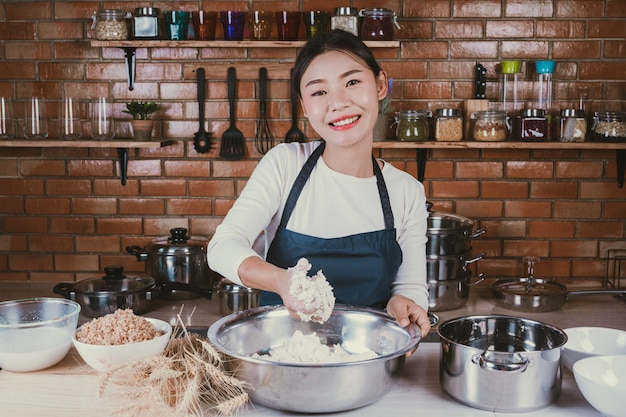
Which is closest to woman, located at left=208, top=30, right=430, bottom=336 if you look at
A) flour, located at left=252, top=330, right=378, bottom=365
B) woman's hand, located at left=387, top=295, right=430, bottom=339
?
woman's hand, located at left=387, top=295, right=430, bottom=339

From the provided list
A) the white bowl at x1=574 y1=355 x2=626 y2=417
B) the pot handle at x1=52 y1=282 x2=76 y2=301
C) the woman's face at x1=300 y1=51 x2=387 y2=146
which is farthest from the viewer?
the pot handle at x1=52 y1=282 x2=76 y2=301

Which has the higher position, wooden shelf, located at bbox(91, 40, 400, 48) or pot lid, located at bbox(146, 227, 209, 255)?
wooden shelf, located at bbox(91, 40, 400, 48)

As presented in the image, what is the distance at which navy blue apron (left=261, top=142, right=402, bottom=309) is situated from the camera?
7.29 ft

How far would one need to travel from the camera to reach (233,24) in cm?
320

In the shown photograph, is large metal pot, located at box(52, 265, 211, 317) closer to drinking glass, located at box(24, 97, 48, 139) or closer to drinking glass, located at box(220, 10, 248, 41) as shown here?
drinking glass, located at box(24, 97, 48, 139)

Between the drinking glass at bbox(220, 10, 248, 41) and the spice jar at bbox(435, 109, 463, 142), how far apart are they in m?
0.91

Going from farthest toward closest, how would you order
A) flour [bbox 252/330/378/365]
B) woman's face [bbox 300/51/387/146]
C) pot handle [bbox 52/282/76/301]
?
pot handle [bbox 52/282/76/301] < woman's face [bbox 300/51/387/146] < flour [bbox 252/330/378/365]

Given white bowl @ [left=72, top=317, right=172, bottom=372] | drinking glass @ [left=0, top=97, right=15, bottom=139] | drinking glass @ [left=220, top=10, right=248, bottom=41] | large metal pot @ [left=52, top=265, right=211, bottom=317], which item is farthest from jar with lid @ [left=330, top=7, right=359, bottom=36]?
white bowl @ [left=72, top=317, right=172, bottom=372]

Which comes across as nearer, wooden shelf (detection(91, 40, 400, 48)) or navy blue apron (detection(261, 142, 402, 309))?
navy blue apron (detection(261, 142, 402, 309))

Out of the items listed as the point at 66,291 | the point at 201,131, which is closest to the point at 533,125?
the point at 201,131

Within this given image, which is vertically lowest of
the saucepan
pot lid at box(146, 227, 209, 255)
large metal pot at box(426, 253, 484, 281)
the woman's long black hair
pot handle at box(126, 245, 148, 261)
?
the saucepan

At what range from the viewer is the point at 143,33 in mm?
3209

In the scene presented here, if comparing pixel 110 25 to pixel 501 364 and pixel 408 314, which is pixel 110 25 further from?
pixel 501 364

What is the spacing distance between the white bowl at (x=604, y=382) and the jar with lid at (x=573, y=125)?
1703 mm
